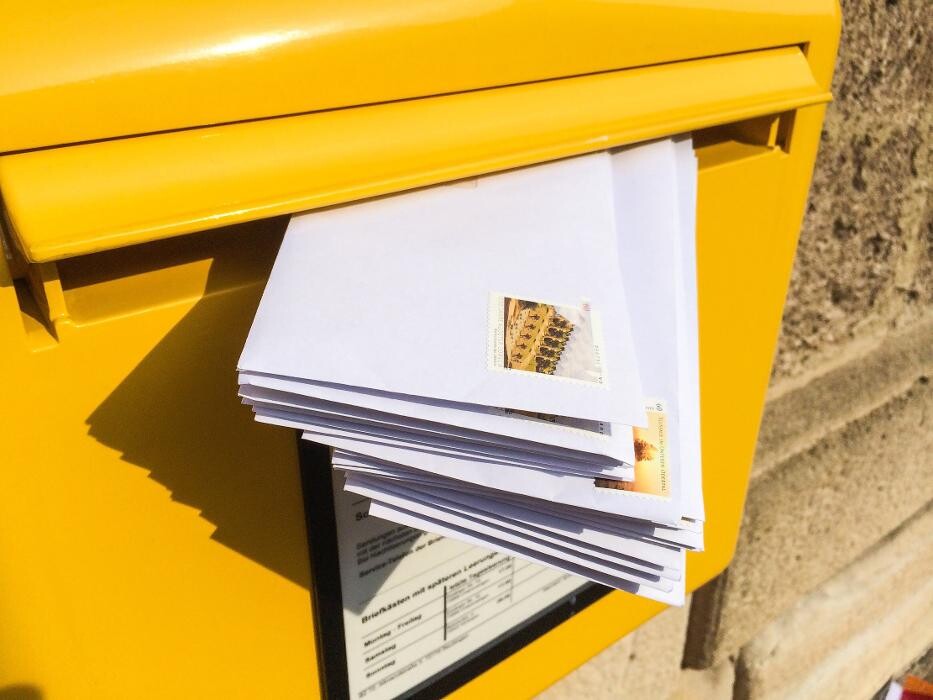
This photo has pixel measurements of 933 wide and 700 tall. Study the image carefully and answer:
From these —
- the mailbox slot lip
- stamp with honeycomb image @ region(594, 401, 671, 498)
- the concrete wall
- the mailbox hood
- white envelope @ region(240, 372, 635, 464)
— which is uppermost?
the mailbox hood

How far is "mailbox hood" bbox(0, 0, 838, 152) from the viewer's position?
37cm

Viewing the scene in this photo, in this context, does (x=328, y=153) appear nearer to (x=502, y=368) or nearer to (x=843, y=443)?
(x=502, y=368)

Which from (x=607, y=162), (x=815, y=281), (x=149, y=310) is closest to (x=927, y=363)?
(x=815, y=281)

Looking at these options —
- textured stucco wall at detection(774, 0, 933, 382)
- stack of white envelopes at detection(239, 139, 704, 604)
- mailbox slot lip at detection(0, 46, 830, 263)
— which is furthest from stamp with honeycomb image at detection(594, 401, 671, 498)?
textured stucco wall at detection(774, 0, 933, 382)

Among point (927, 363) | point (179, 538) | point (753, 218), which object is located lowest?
point (927, 363)

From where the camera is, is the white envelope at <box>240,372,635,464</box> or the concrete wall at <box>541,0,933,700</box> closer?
the white envelope at <box>240,372,635,464</box>

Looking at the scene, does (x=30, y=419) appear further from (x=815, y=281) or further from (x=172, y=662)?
(x=815, y=281)

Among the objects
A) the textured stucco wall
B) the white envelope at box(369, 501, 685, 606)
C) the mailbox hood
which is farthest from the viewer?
the textured stucco wall

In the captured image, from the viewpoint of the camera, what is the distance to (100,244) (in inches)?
14.9

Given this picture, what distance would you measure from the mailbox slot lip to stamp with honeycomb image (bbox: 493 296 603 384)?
10cm

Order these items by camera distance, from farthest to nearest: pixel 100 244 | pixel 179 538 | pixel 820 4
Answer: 1. pixel 820 4
2. pixel 179 538
3. pixel 100 244

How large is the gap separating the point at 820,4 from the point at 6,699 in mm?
784

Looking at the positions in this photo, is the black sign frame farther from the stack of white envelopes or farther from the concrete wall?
the concrete wall

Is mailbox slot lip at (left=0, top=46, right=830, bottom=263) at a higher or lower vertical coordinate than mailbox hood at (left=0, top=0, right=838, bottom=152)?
lower
